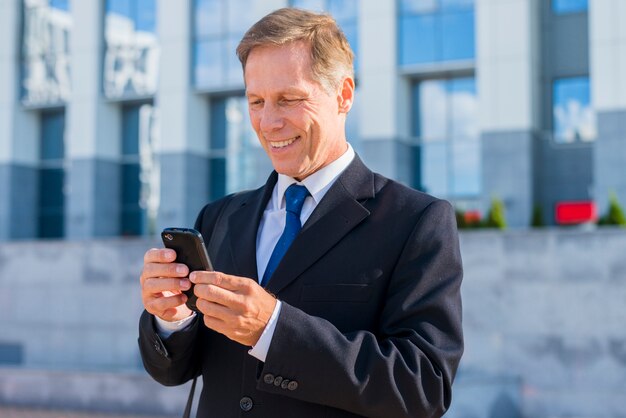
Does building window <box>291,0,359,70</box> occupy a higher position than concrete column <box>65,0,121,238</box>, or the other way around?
building window <box>291,0,359,70</box>

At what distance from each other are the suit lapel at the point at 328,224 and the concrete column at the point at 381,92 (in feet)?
67.2

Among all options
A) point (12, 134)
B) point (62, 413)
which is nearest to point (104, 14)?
point (12, 134)

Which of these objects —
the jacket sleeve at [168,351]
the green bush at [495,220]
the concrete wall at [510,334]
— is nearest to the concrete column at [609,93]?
the green bush at [495,220]

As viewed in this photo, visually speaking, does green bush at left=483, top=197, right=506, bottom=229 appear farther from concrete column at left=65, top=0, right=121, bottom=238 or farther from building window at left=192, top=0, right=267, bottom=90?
concrete column at left=65, top=0, right=121, bottom=238

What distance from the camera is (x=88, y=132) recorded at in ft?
88.8

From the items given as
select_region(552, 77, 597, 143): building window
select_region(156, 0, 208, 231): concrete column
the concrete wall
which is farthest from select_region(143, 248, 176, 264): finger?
select_region(156, 0, 208, 231): concrete column

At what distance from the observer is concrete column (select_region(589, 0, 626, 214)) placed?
779 inches

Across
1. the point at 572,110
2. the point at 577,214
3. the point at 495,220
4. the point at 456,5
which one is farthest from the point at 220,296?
the point at 572,110

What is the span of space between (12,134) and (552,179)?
61.1 feet

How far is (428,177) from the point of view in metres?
23.9

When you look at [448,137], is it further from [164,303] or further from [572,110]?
[164,303]

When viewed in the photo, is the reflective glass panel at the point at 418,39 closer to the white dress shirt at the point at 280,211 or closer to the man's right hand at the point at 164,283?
the white dress shirt at the point at 280,211

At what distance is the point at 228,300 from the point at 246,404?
461mm

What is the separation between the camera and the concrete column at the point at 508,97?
841 inches
